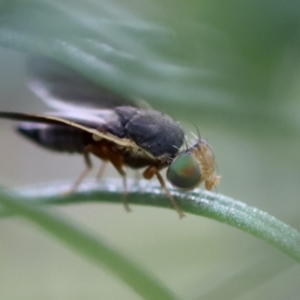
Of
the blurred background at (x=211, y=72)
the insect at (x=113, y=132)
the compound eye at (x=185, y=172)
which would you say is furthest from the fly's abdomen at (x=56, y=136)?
the compound eye at (x=185, y=172)

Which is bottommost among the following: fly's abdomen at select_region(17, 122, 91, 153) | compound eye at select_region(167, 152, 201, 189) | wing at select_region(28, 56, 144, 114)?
fly's abdomen at select_region(17, 122, 91, 153)

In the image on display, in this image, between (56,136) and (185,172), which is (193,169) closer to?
(185,172)

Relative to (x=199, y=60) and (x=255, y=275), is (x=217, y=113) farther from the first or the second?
(x=255, y=275)

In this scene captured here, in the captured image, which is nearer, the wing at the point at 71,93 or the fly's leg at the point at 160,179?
the fly's leg at the point at 160,179

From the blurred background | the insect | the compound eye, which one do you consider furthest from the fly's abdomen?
the compound eye

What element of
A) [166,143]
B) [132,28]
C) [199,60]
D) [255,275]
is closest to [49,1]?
[132,28]

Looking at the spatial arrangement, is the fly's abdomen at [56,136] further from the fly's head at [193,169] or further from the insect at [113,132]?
the fly's head at [193,169]

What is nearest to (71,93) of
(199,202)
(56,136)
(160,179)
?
(56,136)

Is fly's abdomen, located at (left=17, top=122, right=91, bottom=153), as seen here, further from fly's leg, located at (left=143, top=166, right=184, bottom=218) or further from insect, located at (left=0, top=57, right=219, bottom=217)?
fly's leg, located at (left=143, top=166, right=184, bottom=218)
